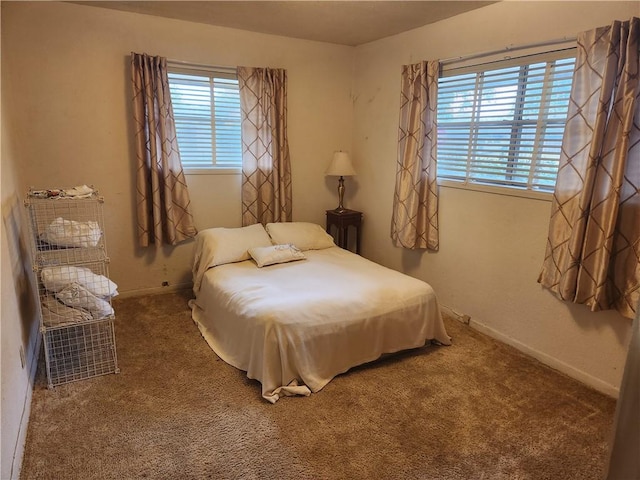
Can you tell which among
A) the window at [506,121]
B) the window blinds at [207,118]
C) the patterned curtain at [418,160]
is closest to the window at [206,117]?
the window blinds at [207,118]

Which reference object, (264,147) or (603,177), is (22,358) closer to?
(264,147)

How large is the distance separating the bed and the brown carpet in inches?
5.2

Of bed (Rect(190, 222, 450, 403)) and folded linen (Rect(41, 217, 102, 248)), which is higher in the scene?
folded linen (Rect(41, 217, 102, 248))

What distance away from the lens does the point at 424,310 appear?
275 centimetres

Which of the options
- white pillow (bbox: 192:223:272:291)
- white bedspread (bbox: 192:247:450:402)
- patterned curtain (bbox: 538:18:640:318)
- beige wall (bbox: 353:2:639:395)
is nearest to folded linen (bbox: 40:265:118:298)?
white bedspread (bbox: 192:247:450:402)

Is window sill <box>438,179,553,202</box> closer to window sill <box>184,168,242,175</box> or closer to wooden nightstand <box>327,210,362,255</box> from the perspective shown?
wooden nightstand <box>327,210,362,255</box>

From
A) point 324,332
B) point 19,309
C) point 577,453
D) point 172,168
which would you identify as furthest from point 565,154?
point 19,309

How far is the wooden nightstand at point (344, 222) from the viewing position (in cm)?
410

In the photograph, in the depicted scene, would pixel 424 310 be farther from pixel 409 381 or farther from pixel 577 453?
pixel 577 453

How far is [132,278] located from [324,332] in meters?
2.12

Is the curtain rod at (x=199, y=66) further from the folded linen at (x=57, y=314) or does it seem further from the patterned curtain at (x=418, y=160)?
the folded linen at (x=57, y=314)

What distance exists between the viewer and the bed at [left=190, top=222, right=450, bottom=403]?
2322 mm

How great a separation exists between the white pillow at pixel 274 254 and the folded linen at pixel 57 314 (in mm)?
1267

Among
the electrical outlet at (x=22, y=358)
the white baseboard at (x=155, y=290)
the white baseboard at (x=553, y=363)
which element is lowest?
the white baseboard at (x=553, y=363)
